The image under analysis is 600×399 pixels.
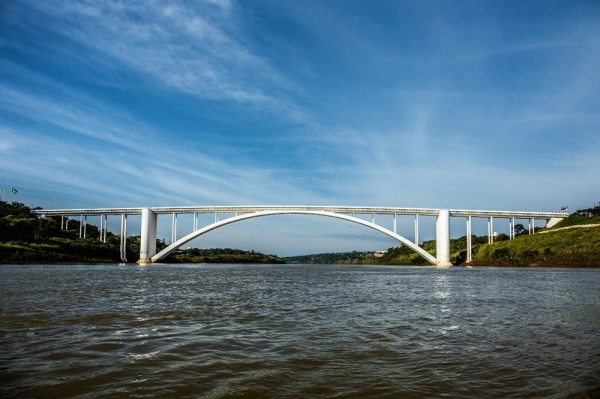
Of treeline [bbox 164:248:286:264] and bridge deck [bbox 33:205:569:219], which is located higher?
bridge deck [bbox 33:205:569:219]

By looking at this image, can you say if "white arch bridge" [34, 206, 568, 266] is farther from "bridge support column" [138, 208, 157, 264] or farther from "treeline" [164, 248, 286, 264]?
"treeline" [164, 248, 286, 264]

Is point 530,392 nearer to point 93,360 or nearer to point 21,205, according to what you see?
point 93,360

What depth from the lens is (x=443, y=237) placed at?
71250 mm

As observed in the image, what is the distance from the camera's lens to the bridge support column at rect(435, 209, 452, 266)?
71.1 meters

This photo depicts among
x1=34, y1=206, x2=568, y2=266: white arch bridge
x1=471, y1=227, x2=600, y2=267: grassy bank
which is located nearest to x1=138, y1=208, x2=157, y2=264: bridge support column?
x1=34, y1=206, x2=568, y2=266: white arch bridge

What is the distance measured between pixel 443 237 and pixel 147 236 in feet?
174

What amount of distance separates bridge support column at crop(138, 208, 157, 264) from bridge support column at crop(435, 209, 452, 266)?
52261mm

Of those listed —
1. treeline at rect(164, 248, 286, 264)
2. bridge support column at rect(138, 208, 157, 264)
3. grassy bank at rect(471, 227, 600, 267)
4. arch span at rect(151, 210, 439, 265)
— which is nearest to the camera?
grassy bank at rect(471, 227, 600, 267)

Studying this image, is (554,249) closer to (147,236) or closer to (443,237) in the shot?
(443,237)

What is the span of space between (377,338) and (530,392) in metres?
3.13

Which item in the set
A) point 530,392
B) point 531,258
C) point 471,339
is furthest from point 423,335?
point 531,258

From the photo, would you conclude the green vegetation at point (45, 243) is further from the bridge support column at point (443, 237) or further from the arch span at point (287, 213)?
the bridge support column at point (443, 237)

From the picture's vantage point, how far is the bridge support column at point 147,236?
7544 cm

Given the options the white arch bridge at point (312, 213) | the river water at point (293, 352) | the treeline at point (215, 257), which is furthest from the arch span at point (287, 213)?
the river water at point (293, 352)
